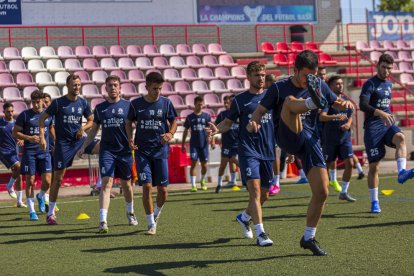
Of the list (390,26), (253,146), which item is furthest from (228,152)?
(390,26)

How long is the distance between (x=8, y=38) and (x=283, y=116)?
2212 cm

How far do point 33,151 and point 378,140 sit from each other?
5.95 metres

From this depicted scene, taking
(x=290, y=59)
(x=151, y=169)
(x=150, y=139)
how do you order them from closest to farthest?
(x=150, y=139) → (x=151, y=169) → (x=290, y=59)

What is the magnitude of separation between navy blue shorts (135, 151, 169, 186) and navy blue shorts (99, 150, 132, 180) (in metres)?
0.57

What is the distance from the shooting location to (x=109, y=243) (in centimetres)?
1045

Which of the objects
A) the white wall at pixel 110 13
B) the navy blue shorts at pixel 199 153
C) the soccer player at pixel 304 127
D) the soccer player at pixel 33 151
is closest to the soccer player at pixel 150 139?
the soccer player at pixel 304 127

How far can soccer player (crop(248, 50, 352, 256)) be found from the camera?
861 centimetres

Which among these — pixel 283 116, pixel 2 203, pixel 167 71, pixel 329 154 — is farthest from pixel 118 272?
pixel 167 71

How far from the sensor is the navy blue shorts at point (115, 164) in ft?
38.9

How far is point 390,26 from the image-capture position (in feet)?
117

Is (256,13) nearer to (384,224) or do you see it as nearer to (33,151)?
(33,151)

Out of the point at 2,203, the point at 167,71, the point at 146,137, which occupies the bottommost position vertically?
the point at 2,203

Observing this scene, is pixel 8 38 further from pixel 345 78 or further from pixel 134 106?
pixel 134 106

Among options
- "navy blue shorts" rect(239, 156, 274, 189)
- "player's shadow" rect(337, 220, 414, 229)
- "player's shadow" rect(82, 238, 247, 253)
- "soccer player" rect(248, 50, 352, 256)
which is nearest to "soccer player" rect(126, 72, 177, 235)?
"player's shadow" rect(82, 238, 247, 253)
